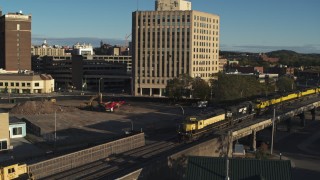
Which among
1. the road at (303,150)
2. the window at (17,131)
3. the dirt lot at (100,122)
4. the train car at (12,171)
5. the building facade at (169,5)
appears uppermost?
the building facade at (169,5)

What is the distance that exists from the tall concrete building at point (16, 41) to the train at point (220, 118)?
113m

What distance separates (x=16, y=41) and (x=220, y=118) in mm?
125352

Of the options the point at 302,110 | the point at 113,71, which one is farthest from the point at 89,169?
the point at 113,71

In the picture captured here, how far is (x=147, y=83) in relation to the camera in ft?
452

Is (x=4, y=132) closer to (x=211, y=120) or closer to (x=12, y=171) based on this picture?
(x=12, y=171)

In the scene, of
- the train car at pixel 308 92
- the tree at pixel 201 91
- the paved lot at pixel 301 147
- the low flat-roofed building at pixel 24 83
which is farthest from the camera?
the low flat-roofed building at pixel 24 83

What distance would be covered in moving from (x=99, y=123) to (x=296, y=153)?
1388 inches

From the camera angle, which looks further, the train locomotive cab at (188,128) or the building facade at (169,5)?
the building facade at (169,5)

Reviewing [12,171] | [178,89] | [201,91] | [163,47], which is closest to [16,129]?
[12,171]

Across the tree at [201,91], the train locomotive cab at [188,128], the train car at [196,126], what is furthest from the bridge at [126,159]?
the tree at [201,91]

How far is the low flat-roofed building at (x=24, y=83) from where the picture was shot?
13700 centimetres

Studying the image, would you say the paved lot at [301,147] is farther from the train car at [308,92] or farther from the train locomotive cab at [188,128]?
the train locomotive cab at [188,128]

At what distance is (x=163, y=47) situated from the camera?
136 metres

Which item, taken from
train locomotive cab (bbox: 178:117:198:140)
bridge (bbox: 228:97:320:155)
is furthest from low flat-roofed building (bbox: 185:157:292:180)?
train locomotive cab (bbox: 178:117:198:140)
